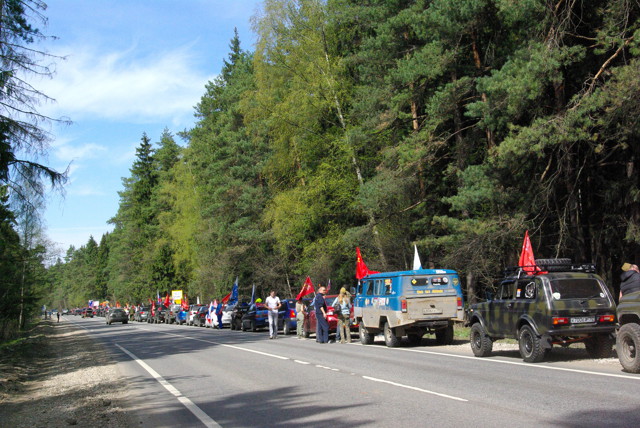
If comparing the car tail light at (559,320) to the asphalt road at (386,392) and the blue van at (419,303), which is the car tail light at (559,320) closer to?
the asphalt road at (386,392)

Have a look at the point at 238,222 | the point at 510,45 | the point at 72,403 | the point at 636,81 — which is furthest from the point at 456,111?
the point at 238,222

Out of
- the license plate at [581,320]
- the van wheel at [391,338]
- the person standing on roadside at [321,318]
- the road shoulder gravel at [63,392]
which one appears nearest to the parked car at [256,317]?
the person standing on roadside at [321,318]

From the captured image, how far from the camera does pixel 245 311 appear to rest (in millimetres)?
35000

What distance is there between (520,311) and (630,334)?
9.43 ft

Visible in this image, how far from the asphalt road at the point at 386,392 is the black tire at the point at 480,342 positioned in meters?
0.32

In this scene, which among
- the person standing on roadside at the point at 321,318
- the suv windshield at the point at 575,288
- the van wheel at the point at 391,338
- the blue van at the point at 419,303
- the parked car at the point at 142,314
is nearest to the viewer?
the suv windshield at the point at 575,288

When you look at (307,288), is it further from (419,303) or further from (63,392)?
(63,392)

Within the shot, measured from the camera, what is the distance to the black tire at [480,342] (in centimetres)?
1458

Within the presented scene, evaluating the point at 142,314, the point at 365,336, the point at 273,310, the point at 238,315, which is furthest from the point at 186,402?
the point at 142,314

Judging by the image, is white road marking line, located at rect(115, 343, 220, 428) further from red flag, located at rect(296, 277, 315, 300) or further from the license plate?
red flag, located at rect(296, 277, 315, 300)

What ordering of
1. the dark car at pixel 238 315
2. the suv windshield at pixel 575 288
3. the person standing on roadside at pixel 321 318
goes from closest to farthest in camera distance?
the suv windshield at pixel 575 288 → the person standing on roadside at pixel 321 318 → the dark car at pixel 238 315

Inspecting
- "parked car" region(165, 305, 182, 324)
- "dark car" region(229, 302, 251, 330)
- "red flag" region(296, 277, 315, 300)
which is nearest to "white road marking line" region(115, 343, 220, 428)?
"red flag" region(296, 277, 315, 300)

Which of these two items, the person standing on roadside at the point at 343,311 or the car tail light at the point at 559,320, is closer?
the car tail light at the point at 559,320

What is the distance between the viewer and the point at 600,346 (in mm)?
13172
